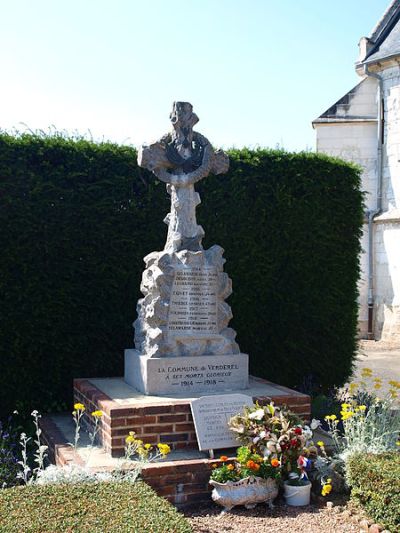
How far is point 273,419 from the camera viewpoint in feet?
16.9

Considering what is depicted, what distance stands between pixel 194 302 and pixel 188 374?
0.70m

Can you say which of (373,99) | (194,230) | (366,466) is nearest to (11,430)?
(194,230)

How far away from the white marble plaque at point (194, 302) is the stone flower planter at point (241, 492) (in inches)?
65.9

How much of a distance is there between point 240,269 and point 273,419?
3064 millimetres

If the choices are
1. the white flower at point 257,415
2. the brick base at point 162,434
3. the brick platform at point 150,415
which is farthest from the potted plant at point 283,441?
the brick platform at point 150,415

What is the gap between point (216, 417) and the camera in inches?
213

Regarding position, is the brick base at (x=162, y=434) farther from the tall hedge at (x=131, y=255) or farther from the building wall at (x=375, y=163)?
the building wall at (x=375, y=163)

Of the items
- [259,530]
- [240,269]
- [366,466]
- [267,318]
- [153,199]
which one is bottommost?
[259,530]

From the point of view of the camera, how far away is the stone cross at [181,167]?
20.7 ft

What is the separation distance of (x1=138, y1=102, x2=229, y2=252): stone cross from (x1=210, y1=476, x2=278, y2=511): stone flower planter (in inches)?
93.4

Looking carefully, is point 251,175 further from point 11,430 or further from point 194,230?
point 11,430

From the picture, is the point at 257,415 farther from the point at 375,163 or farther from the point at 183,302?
the point at 375,163


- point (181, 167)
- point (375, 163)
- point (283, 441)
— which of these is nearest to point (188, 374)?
point (283, 441)

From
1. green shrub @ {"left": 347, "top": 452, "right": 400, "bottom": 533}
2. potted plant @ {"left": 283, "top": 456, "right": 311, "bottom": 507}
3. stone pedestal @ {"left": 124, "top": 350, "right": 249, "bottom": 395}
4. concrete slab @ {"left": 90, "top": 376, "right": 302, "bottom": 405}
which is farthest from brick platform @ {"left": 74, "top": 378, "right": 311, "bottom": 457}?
green shrub @ {"left": 347, "top": 452, "right": 400, "bottom": 533}
